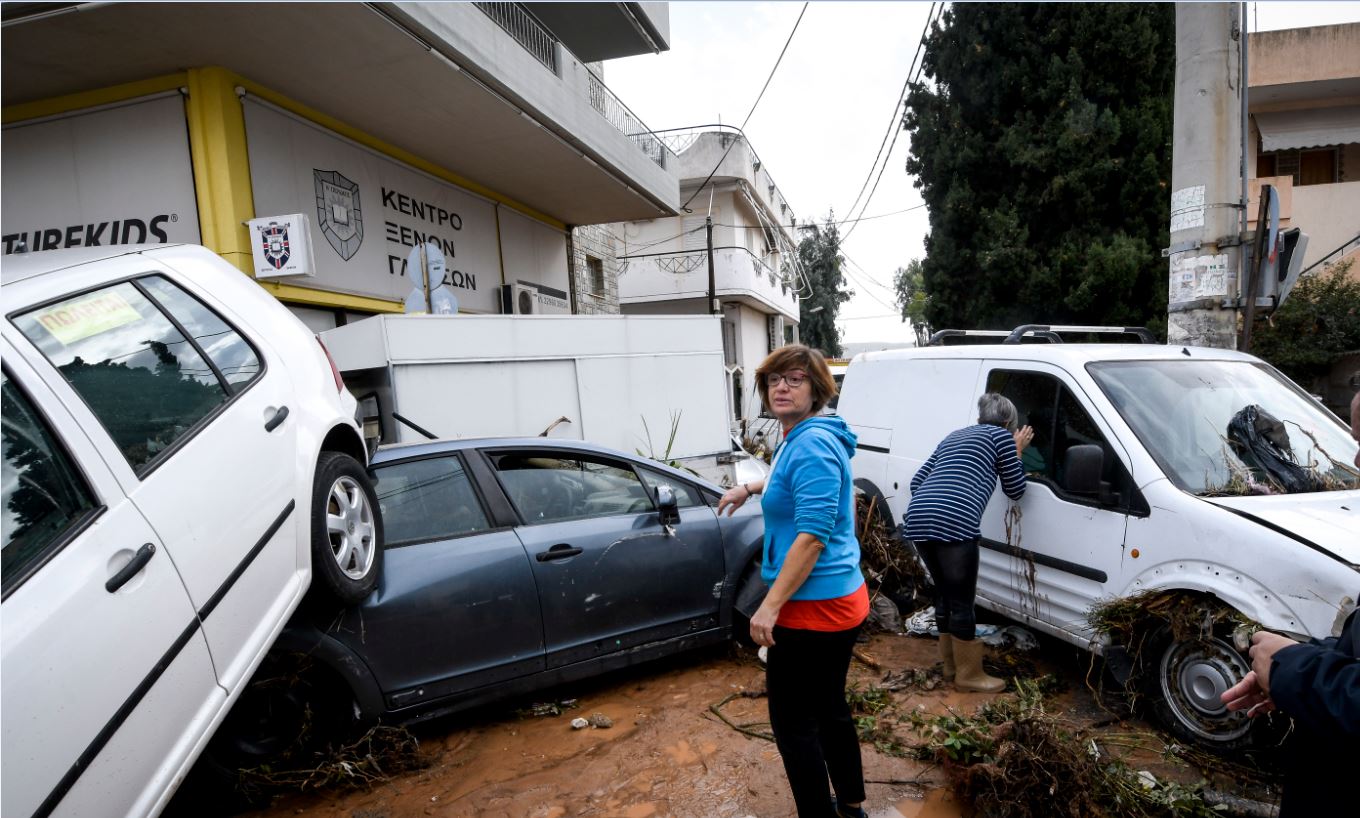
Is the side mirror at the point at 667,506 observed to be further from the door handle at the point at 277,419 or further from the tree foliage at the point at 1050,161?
the tree foliage at the point at 1050,161

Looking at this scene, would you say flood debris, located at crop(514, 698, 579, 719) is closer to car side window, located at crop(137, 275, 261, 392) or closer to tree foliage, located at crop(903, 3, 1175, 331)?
car side window, located at crop(137, 275, 261, 392)

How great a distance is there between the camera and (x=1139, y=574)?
333cm

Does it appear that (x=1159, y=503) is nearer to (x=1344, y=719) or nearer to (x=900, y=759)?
(x=900, y=759)

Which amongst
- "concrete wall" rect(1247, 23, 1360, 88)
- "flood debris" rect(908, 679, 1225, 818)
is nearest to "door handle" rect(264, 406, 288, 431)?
"flood debris" rect(908, 679, 1225, 818)

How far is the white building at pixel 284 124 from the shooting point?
552 cm

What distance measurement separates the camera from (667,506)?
147 inches

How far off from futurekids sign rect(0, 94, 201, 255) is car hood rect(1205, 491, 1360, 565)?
7724 mm

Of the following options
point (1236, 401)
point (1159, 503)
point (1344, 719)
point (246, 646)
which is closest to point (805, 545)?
point (1344, 719)

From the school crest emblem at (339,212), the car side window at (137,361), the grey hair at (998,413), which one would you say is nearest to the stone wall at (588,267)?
the school crest emblem at (339,212)

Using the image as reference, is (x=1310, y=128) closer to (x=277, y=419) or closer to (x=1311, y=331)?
(x=1311, y=331)

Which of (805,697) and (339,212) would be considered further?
(339,212)

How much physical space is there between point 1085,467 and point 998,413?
607 millimetres

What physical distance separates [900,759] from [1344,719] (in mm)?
2079

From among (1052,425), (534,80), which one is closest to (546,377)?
(534,80)
